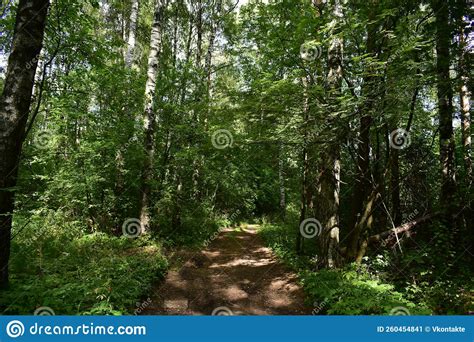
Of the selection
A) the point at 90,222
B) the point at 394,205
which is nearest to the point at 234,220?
the point at 90,222

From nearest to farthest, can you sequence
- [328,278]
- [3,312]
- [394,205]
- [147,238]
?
[3,312] < [328,278] < [394,205] < [147,238]

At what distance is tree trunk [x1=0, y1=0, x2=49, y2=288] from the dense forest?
0.8 inches

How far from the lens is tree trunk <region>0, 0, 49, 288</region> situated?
4.68 m

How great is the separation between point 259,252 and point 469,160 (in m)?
7.68

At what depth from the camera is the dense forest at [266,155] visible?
5.61 m

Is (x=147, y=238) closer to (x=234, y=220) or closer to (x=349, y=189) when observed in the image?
(x=349, y=189)

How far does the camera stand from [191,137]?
40.0ft

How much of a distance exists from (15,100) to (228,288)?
19.4 ft
